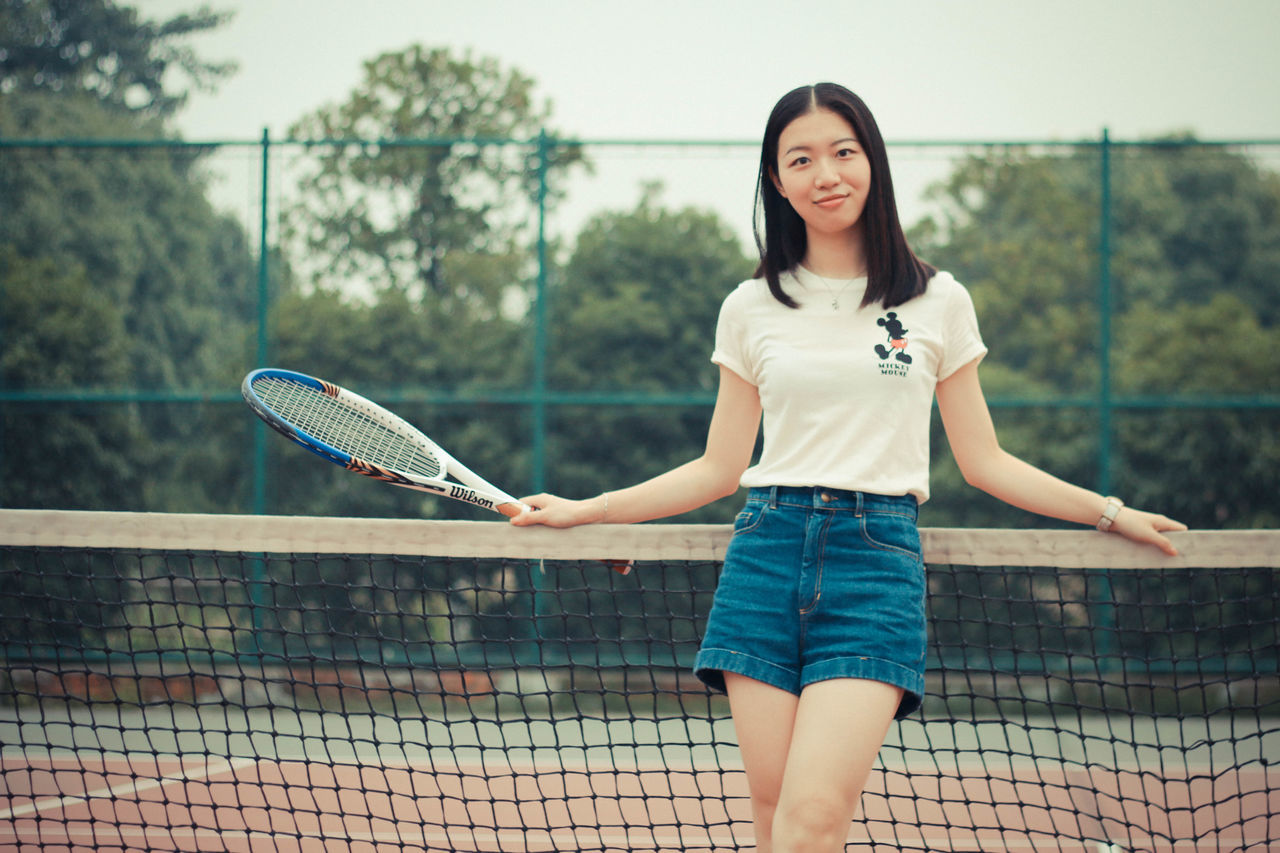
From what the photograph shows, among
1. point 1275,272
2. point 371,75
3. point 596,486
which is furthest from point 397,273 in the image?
point 1275,272

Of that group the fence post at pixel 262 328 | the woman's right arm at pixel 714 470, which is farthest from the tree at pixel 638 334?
the woman's right arm at pixel 714 470

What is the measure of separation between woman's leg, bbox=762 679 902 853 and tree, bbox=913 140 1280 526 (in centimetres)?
485

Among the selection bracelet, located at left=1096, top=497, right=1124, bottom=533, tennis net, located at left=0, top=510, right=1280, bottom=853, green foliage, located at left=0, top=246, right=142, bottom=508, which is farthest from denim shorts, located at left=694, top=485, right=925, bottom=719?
green foliage, located at left=0, top=246, right=142, bottom=508

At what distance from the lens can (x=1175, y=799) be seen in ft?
15.7

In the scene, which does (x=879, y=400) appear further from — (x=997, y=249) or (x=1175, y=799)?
(x=997, y=249)

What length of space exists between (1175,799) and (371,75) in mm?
7983

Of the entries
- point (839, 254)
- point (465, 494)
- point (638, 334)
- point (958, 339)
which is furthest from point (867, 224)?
point (638, 334)

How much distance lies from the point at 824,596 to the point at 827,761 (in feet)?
0.81

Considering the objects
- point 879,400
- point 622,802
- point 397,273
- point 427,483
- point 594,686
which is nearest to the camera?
point 879,400

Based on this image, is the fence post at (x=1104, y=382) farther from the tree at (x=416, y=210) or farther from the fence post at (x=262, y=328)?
the fence post at (x=262, y=328)

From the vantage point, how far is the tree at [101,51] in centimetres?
1856

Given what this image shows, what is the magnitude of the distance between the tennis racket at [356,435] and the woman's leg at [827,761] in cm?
85

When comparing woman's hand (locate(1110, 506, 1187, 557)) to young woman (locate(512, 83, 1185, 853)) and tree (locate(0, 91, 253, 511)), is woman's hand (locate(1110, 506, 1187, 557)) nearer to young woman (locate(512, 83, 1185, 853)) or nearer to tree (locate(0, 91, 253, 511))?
young woman (locate(512, 83, 1185, 853))

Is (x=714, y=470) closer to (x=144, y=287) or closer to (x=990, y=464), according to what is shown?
(x=990, y=464)
